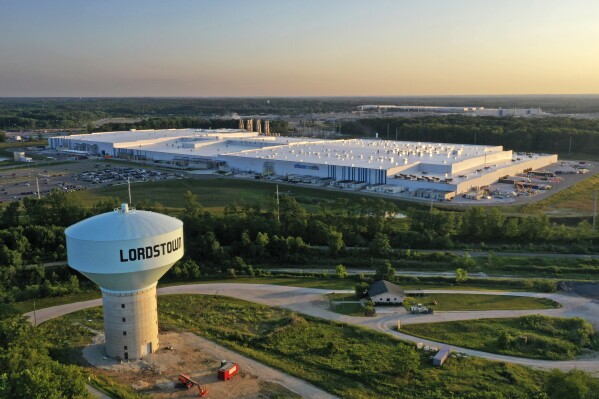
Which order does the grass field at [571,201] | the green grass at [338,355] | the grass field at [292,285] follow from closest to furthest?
1. the green grass at [338,355]
2. the grass field at [292,285]
3. the grass field at [571,201]

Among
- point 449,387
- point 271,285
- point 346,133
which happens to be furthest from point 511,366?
point 346,133

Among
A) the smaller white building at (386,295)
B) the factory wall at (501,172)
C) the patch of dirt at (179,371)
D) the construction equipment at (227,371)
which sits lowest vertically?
the patch of dirt at (179,371)

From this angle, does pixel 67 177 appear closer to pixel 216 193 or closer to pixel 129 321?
pixel 216 193

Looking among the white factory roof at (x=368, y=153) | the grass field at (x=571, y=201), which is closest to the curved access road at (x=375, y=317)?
the grass field at (x=571, y=201)

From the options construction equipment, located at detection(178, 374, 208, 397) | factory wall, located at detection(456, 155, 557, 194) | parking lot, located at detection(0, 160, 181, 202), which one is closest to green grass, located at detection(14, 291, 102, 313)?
construction equipment, located at detection(178, 374, 208, 397)

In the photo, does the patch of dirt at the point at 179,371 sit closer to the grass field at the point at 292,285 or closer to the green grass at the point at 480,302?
the grass field at the point at 292,285
